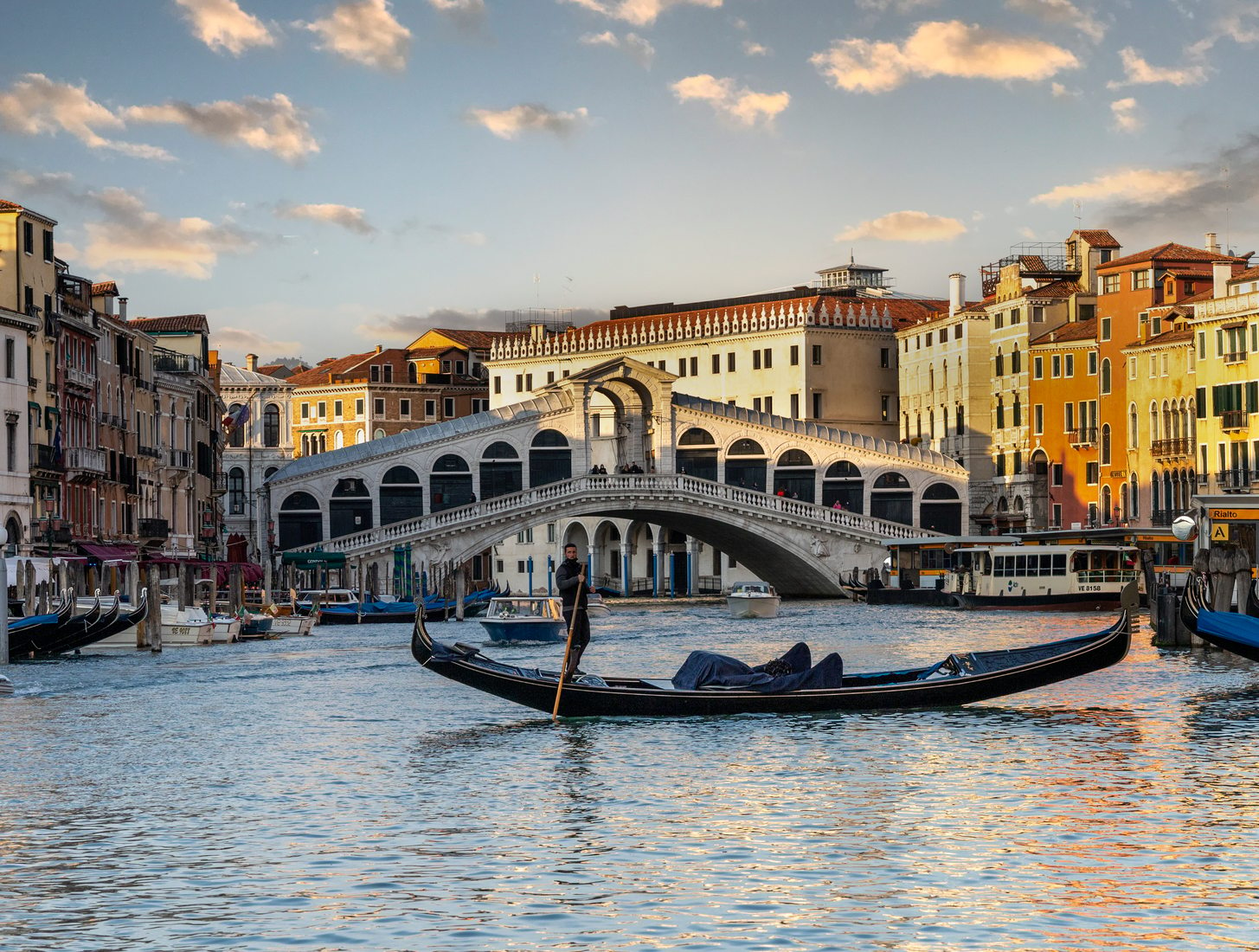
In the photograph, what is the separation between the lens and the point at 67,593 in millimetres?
35312

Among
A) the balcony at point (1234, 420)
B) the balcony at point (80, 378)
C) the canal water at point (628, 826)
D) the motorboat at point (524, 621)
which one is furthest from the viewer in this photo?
the balcony at point (1234, 420)

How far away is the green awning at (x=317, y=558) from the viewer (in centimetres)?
5850

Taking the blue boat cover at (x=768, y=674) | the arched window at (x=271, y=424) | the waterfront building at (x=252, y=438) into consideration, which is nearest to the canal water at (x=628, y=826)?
the blue boat cover at (x=768, y=674)

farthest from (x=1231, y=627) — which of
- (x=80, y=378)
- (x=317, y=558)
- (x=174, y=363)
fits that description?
(x=174, y=363)

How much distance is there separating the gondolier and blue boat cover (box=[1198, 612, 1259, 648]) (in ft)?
24.9

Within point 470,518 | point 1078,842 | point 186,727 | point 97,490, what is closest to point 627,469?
point 470,518

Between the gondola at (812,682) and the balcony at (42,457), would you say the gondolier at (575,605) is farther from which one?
the balcony at (42,457)

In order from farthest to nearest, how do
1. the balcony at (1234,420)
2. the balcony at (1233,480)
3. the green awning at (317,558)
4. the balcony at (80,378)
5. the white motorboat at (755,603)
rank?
the green awning at (317,558), the balcony at (1234,420), the balcony at (1233,480), the white motorboat at (755,603), the balcony at (80,378)

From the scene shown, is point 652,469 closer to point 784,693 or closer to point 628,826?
point 784,693

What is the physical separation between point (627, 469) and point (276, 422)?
94.6 feet

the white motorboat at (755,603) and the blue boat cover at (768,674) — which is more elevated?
the white motorboat at (755,603)

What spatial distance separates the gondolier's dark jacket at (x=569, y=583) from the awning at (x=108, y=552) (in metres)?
24.3

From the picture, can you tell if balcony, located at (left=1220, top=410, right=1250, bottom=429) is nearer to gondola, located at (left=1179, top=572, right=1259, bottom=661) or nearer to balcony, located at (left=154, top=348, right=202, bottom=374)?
gondola, located at (left=1179, top=572, right=1259, bottom=661)

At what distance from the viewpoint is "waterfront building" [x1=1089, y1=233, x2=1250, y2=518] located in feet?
195
